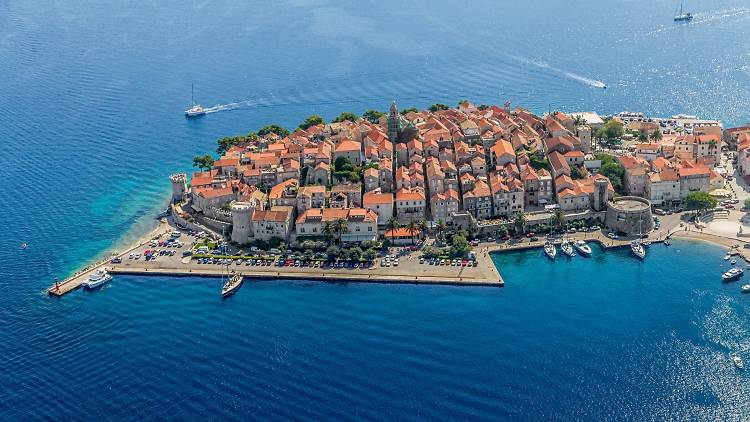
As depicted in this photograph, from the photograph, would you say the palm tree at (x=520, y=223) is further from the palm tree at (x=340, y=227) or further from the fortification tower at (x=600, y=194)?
the palm tree at (x=340, y=227)

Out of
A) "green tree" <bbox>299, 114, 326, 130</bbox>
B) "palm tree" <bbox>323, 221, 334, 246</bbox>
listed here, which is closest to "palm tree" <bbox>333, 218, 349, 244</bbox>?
"palm tree" <bbox>323, 221, 334, 246</bbox>

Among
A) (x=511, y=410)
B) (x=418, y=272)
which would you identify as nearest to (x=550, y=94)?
(x=418, y=272)

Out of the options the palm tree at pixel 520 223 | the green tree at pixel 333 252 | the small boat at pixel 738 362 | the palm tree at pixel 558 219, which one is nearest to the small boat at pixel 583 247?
the palm tree at pixel 558 219

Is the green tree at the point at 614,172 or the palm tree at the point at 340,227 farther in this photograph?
the green tree at the point at 614,172

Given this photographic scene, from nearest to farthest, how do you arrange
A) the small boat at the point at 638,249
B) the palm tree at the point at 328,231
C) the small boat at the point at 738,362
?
1. the small boat at the point at 738,362
2. the small boat at the point at 638,249
3. the palm tree at the point at 328,231

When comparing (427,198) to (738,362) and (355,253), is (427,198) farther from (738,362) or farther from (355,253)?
(738,362)

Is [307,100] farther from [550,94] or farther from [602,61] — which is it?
[602,61]

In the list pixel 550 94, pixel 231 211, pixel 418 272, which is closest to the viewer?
pixel 418 272

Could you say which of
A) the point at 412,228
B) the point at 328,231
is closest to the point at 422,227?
the point at 412,228
